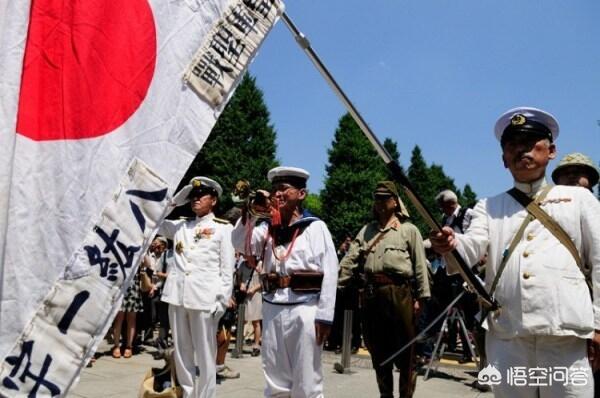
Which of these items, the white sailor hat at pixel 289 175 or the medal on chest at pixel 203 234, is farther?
the medal on chest at pixel 203 234

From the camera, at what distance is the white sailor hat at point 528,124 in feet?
9.67

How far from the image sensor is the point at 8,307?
1.31 metres

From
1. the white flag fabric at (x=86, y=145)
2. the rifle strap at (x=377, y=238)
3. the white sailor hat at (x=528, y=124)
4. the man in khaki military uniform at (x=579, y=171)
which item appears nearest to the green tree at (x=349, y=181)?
the rifle strap at (x=377, y=238)

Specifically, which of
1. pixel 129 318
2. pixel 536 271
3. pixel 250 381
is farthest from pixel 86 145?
pixel 129 318

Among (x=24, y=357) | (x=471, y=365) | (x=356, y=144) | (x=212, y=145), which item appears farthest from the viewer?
(x=356, y=144)

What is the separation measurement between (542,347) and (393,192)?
3151 millimetres

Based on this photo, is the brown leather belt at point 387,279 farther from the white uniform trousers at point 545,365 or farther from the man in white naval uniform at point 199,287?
the white uniform trousers at point 545,365

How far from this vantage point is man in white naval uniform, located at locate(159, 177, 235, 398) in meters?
5.41

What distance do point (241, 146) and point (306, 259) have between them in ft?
105

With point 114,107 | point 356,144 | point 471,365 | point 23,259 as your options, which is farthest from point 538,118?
→ point 356,144

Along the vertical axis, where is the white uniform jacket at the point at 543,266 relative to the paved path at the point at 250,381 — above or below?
above

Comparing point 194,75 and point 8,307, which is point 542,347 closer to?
point 194,75

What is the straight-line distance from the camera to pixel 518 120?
2984mm

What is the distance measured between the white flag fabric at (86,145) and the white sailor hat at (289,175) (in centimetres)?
292
